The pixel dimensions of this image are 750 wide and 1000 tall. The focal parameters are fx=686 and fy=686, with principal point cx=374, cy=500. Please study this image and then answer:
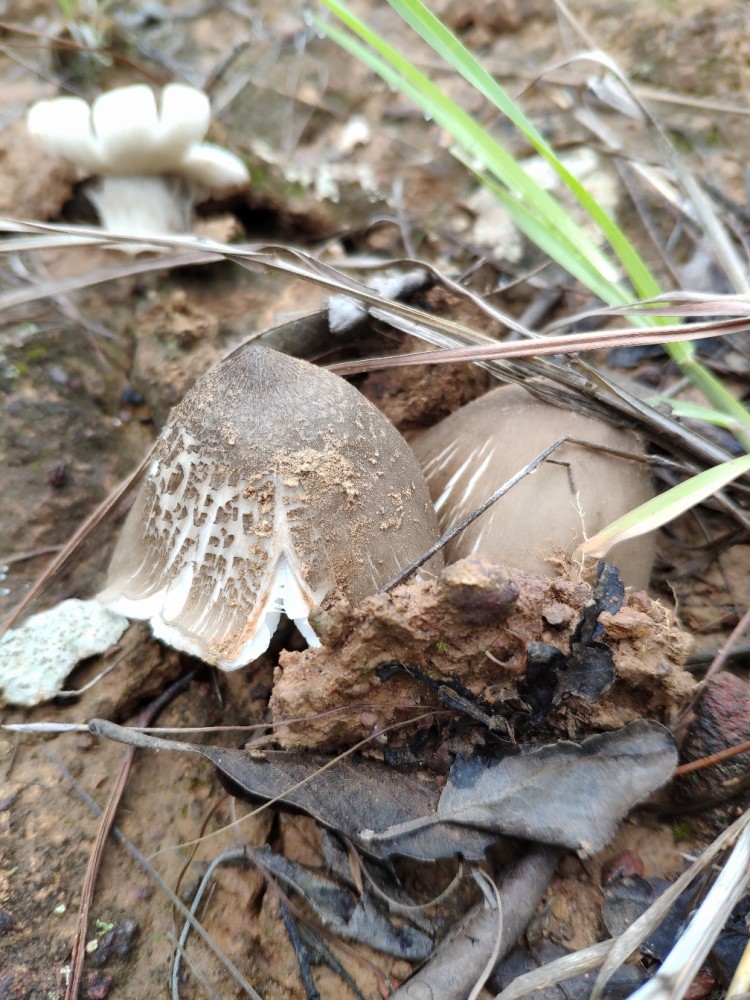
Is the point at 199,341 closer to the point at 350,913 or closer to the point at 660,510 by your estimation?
the point at 660,510

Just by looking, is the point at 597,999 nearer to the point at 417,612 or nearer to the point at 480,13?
the point at 417,612

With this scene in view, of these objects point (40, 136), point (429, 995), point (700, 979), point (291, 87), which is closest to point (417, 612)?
point (429, 995)

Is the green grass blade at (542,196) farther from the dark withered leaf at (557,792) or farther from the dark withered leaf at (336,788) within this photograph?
the dark withered leaf at (336,788)

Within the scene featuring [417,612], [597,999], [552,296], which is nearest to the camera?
[597,999]

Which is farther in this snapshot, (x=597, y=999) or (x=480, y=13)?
(x=480, y=13)

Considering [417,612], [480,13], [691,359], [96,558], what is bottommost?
[96,558]

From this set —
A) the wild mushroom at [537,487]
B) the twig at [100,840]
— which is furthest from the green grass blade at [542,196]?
the twig at [100,840]

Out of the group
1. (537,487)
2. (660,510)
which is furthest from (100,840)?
(660,510)
